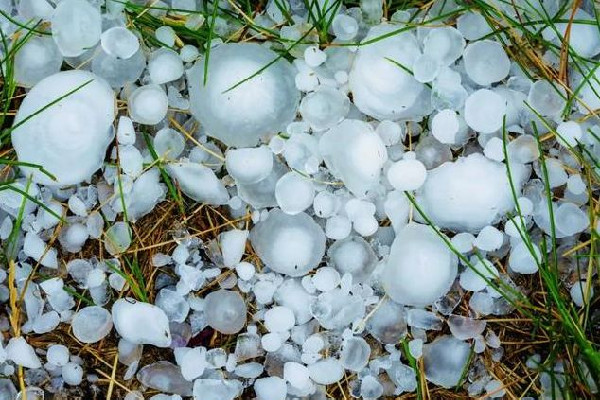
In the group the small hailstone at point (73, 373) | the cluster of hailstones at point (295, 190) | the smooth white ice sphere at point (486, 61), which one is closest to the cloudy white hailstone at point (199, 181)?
the cluster of hailstones at point (295, 190)

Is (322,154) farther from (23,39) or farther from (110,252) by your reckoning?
(23,39)

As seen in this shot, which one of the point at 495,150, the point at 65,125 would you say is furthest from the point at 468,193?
the point at 65,125

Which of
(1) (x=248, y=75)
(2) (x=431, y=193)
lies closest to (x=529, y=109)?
(2) (x=431, y=193)

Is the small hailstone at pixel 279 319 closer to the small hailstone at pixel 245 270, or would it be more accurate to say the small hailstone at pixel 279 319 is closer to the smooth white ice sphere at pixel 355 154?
the small hailstone at pixel 245 270

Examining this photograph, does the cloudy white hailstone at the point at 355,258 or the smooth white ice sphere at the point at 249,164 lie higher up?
the smooth white ice sphere at the point at 249,164

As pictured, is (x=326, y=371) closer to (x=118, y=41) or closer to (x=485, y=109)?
(x=485, y=109)

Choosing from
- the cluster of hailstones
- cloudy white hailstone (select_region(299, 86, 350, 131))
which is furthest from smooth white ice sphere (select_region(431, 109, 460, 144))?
cloudy white hailstone (select_region(299, 86, 350, 131))

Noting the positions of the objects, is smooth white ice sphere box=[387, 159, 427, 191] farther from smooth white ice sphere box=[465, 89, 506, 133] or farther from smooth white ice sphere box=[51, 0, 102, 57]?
smooth white ice sphere box=[51, 0, 102, 57]
